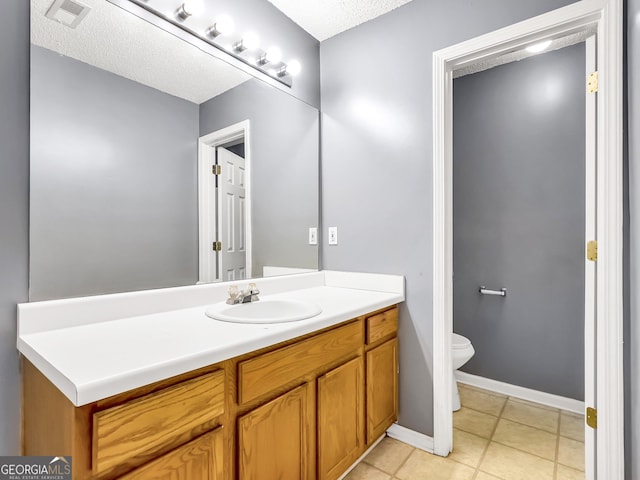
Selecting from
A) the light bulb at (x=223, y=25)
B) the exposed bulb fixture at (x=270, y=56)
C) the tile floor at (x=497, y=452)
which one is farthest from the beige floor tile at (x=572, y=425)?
the light bulb at (x=223, y=25)

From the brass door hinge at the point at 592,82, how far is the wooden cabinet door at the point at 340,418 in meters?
1.51

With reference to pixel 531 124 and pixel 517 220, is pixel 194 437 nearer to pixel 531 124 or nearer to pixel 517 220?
pixel 517 220

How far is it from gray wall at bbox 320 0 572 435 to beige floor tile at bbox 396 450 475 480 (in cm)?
14

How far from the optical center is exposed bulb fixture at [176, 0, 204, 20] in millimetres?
1412

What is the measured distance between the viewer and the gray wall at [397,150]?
174 centimetres

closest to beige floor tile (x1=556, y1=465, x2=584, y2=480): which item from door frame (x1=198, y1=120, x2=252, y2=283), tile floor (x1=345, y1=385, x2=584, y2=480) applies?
tile floor (x1=345, y1=385, x2=584, y2=480)

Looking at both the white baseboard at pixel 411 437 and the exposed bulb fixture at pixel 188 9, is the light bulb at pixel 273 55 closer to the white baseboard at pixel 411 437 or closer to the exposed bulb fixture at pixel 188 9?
the exposed bulb fixture at pixel 188 9

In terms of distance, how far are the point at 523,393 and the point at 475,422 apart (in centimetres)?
56

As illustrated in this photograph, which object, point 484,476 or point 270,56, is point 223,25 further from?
point 484,476

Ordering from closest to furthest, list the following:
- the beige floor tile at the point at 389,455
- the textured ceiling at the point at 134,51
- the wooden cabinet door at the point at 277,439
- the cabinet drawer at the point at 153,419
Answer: the cabinet drawer at the point at 153,419, the wooden cabinet door at the point at 277,439, the textured ceiling at the point at 134,51, the beige floor tile at the point at 389,455

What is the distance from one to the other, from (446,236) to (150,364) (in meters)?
1.41

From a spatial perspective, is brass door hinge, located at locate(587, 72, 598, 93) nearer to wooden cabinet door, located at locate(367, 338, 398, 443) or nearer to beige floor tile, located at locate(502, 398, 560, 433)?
wooden cabinet door, located at locate(367, 338, 398, 443)

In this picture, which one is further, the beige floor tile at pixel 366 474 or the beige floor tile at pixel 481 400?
the beige floor tile at pixel 481 400

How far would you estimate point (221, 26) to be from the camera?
5.07 ft
